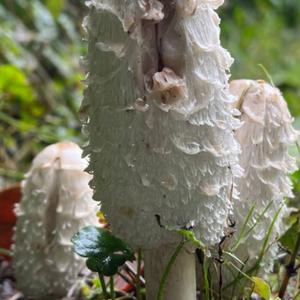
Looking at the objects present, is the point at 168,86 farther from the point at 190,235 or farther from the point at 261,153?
the point at 261,153

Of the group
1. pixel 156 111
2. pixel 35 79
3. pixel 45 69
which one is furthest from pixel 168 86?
pixel 45 69

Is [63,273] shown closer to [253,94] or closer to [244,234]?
[244,234]

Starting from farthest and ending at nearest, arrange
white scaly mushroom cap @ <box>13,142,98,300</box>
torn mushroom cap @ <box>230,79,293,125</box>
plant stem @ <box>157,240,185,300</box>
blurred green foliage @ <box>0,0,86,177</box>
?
blurred green foliage @ <box>0,0,86,177</box> → white scaly mushroom cap @ <box>13,142,98,300</box> → torn mushroom cap @ <box>230,79,293,125</box> → plant stem @ <box>157,240,185,300</box>

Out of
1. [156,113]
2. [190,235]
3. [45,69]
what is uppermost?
[45,69]

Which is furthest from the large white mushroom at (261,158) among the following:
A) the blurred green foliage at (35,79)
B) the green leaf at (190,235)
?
the blurred green foliage at (35,79)

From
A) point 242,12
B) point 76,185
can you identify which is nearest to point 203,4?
point 76,185

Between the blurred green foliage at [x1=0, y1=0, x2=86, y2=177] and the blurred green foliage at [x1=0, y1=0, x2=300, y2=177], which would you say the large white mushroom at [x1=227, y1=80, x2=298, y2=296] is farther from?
the blurred green foliage at [x1=0, y1=0, x2=86, y2=177]

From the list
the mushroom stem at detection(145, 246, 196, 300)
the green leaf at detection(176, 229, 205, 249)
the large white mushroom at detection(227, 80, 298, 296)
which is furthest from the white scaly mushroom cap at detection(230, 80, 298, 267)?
the green leaf at detection(176, 229, 205, 249)
